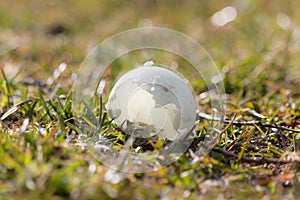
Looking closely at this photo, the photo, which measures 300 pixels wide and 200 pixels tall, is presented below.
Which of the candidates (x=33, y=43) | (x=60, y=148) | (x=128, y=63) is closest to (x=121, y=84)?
(x=60, y=148)

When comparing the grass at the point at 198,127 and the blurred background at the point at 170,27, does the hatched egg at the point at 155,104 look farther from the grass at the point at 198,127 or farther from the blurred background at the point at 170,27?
the blurred background at the point at 170,27

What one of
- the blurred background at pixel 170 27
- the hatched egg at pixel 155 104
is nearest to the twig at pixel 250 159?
the hatched egg at pixel 155 104

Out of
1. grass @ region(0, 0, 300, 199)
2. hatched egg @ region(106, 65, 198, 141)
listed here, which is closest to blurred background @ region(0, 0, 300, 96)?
grass @ region(0, 0, 300, 199)

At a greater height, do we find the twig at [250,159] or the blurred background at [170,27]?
the blurred background at [170,27]

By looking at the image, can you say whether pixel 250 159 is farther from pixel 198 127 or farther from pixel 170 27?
pixel 170 27

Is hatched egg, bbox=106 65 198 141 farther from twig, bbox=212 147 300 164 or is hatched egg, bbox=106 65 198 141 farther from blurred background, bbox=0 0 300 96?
blurred background, bbox=0 0 300 96

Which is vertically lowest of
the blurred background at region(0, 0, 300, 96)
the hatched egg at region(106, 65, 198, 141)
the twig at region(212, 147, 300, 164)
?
the twig at region(212, 147, 300, 164)
